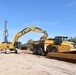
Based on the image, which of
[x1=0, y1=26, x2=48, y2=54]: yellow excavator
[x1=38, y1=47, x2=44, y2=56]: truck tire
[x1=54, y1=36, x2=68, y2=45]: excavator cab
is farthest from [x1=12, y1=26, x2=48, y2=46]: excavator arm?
[x1=54, y1=36, x2=68, y2=45]: excavator cab

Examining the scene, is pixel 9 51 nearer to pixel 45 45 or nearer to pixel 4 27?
pixel 4 27

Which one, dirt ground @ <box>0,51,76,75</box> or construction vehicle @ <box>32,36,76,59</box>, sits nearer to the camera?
dirt ground @ <box>0,51,76,75</box>

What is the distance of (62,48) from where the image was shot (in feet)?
81.4

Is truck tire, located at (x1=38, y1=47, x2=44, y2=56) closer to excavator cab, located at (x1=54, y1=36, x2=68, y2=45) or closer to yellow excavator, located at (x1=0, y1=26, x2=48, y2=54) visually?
excavator cab, located at (x1=54, y1=36, x2=68, y2=45)

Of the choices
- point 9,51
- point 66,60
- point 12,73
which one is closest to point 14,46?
point 9,51

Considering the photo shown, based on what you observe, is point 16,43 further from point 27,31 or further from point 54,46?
point 54,46

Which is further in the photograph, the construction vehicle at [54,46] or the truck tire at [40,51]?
the truck tire at [40,51]

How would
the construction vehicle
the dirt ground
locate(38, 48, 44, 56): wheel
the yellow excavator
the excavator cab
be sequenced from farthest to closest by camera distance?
1. the yellow excavator
2. locate(38, 48, 44, 56): wheel
3. the excavator cab
4. the construction vehicle
5. the dirt ground

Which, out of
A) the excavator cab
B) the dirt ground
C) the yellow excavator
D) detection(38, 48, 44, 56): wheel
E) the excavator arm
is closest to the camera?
the dirt ground

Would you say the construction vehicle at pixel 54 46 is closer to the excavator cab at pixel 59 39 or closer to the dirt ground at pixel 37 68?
the excavator cab at pixel 59 39

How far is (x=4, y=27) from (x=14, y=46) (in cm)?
328

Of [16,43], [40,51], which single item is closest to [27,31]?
[16,43]

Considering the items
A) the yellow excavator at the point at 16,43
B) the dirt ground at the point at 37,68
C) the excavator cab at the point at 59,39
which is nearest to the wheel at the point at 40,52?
the excavator cab at the point at 59,39

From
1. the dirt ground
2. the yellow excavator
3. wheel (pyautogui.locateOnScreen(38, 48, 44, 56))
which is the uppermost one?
the yellow excavator
